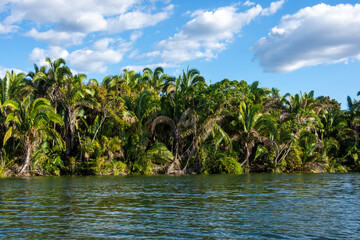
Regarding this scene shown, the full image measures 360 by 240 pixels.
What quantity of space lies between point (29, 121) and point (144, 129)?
11567 millimetres

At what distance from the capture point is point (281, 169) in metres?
42.6

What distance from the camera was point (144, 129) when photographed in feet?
131

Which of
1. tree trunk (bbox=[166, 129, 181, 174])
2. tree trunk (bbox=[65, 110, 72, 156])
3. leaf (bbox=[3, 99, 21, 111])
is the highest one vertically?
leaf (bbox=[3, 99, 21, 111])

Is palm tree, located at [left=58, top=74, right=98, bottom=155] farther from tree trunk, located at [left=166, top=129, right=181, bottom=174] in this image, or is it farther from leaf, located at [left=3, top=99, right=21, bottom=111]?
tree trunk, located at [left=166, top=129, right=181, bottom=174]

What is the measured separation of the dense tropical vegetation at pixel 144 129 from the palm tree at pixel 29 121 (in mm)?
86

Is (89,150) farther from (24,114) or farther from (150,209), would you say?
(150,209)

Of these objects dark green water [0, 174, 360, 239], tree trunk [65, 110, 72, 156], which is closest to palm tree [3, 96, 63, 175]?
tree trunk [65, 110, 72, 156]

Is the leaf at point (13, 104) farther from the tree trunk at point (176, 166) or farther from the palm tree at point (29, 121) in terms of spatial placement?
the tree trunk at point (176, 166)

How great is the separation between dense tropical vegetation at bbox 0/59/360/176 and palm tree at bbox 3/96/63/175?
86 mm

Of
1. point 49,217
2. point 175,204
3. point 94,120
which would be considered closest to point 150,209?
point 175,204

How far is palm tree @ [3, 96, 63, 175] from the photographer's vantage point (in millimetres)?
33594

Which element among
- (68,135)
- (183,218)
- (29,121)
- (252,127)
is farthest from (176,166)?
(183,218)

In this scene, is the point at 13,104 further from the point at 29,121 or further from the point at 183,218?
the point at 183,218

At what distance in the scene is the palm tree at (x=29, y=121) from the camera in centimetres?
3359
